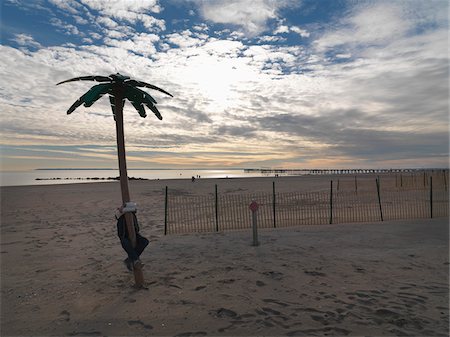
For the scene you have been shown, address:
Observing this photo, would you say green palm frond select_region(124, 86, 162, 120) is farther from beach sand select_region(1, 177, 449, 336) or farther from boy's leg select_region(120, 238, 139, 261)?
beach sand select_region(1, 177, 449, 336)

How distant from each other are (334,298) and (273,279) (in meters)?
1.37

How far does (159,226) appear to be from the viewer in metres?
13.6

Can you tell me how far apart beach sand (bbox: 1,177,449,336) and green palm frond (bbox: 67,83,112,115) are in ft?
12.3

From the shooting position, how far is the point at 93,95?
222 inches

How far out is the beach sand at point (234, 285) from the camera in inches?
190

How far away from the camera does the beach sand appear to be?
4.83m

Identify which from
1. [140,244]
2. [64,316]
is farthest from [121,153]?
[64,316]

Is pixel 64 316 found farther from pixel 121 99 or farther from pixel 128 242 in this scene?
pixel 121 99

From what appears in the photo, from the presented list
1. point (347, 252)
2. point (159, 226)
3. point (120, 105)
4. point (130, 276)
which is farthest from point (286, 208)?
point (120, 105)

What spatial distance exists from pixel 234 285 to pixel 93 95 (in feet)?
15.4

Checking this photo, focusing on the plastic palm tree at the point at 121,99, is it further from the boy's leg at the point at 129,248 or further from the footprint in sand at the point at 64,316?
the footprint in sand at the point at 64,316

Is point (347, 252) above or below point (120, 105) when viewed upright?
below

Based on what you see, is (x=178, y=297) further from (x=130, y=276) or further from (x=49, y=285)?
(x=49, y=285)

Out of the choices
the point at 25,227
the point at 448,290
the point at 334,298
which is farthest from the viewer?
the point at 25,227
